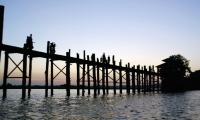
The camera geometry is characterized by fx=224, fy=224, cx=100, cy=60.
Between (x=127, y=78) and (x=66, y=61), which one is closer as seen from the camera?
(x=66, y=61)

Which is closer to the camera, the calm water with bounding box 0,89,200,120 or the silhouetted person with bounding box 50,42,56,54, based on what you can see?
the calm water with bounding box 0,89,200,120

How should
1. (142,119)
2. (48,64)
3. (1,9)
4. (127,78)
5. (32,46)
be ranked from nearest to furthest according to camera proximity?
(142,119) < (1,9) < (32,46) < (48,64) < (127,78)

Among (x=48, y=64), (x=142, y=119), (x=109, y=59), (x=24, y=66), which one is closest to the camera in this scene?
(x=142, y=119)

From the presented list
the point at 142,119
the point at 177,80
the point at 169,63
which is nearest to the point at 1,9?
the point at 142,119

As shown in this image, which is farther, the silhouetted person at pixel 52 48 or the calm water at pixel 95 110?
the silhouetted person at pixel 52 48

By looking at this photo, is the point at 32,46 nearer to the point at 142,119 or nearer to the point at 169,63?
the point at 142,119

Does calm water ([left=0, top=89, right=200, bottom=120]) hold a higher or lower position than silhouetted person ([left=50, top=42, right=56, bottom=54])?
lower

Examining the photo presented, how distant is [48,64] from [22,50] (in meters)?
5.05

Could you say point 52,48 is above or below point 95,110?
above

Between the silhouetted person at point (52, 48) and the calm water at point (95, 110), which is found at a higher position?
the silhouetted person at point (52, 48)

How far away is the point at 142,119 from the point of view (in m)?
10.5

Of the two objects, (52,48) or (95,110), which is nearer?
(95,110)

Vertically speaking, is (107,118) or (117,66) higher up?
(117,66)

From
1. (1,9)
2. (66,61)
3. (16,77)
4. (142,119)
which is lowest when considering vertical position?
(142,119)
